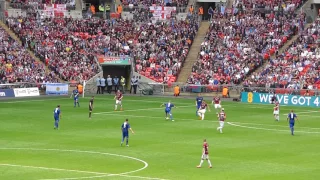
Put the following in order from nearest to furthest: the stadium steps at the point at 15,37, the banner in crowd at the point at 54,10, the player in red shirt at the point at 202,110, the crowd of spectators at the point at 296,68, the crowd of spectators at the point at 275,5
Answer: the player in red shirt at the point at 202,110
the crowd of spectators at the point at 296,68
the stadium steps at the point at 15,37
the crowd of spectators at the point at 275,5
the banner in crowd at the point at 54,10

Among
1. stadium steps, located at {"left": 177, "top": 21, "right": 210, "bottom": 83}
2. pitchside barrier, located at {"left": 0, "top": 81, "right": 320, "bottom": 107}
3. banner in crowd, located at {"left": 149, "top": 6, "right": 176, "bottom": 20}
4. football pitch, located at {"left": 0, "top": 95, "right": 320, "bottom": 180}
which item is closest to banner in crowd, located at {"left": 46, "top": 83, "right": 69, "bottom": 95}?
pitchside barrier, located at {"left": 0, "top": 81, "right": 320, "bottom": 107}

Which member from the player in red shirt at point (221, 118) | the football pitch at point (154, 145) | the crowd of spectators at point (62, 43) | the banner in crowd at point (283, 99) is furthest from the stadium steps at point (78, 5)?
the player in red shirt at point (221, 118)

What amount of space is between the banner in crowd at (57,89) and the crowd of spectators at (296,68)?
21808 millimetres

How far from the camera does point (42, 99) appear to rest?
3570 inches

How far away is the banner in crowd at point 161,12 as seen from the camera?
110562mm

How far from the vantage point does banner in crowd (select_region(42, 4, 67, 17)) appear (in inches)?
4225

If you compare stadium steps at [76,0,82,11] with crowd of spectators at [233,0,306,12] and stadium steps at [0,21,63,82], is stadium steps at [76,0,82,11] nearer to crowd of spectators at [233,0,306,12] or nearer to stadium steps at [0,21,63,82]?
stadium steps at [0,21,63,82]

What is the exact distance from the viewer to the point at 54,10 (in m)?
108

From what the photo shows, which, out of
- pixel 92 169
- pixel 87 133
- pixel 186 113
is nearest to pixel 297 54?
pixel 186 113

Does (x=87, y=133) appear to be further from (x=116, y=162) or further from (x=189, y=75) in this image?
(x=189, y=75)

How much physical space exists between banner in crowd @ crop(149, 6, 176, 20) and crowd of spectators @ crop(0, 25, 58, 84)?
19.8m

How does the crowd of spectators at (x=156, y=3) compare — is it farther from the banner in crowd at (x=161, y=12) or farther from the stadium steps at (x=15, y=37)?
the stadium steps at (x=15, y=37)

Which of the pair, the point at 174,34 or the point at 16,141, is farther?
the point at 174,34

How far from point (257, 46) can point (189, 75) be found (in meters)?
9.20
